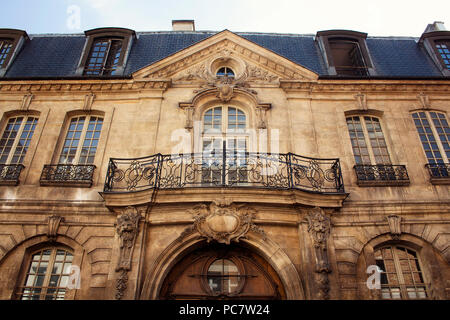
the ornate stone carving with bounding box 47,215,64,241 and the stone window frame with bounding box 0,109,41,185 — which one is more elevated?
the stone window frame with bounding box 0,109,41,185

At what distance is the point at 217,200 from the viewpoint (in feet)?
23.5

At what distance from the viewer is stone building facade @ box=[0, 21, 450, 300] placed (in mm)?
7113

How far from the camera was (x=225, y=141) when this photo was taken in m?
8.96

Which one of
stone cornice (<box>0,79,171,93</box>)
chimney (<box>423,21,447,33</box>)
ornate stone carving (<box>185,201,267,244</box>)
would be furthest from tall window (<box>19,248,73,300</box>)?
chimney (<box>423,21,447,33</box>)

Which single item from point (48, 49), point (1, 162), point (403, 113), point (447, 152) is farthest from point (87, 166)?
point (447, 152)

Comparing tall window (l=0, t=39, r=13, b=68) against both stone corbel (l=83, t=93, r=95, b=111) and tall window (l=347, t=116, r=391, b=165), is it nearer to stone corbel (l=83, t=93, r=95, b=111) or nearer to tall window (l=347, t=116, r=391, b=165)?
stone corbel (l=83, t=93, r=95, b=111)

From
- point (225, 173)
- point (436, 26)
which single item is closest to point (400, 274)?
point (225, 173)

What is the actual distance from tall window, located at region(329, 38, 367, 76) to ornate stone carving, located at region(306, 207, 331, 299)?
5474 mm

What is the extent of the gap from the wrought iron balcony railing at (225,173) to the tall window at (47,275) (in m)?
1.83

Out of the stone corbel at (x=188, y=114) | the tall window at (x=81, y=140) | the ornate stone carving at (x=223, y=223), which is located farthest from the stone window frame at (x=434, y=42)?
the tall window at (x=81, y=140)

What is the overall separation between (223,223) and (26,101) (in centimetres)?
690

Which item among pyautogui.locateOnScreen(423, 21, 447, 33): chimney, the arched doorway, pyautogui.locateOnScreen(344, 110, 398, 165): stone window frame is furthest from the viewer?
pyautogui.locateOnScreen(423, 21, 447, 33): chimney

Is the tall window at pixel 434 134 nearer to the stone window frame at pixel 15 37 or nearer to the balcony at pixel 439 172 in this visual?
the balcony at pixel 439 172
